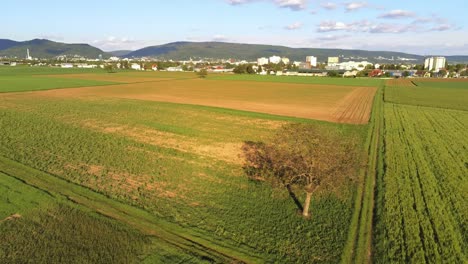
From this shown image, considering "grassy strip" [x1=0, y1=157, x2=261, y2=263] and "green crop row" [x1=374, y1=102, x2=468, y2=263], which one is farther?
"green crop row" [x1=374, y1=102, x2=468, y2=263]

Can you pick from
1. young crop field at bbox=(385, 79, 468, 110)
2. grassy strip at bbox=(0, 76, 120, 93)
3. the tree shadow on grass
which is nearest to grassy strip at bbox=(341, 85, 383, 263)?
the tree shadow on grass

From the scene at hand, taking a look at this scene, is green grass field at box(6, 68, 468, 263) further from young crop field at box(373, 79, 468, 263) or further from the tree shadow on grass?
the tree shadow on grass

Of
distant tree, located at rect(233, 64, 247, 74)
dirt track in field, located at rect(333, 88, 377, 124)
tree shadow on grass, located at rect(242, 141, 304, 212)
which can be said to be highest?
distant tree, located at rect(233, 64, 247, 74)

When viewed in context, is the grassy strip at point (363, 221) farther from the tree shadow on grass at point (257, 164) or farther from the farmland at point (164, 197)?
the tree shadow on grass at point (257, 164)

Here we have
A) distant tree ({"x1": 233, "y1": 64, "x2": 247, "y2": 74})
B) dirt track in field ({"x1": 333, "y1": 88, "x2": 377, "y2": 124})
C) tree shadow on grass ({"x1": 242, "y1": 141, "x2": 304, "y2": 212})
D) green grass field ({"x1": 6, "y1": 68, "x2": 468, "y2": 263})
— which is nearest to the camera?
green grass field ({"x1": 6, "y1": 68, "x2": 468, "y2": 263})

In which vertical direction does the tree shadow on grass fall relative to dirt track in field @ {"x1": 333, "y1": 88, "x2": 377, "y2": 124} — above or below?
below

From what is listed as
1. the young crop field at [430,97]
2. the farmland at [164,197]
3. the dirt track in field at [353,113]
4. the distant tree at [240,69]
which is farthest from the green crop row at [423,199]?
the distant tree at [240,69]

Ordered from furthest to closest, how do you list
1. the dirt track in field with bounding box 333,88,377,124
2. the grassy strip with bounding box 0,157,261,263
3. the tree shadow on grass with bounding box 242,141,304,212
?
the dirt track in field with bounding box 333,88,377,124, the tree shadow on grass with bounding box 242,141,304,212, the grassy strip with bounding box 0,157,261,263

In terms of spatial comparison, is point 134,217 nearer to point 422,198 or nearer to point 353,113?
point 422,198
